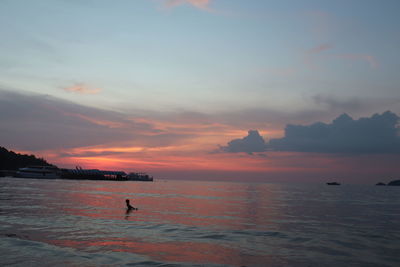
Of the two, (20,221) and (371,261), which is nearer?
(371,261)

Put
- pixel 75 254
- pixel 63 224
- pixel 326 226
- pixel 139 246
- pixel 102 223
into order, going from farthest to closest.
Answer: pixel 326 226 → pixel 102 223 → pixel 63 224 → pixel 139 246 → pixel 75 254

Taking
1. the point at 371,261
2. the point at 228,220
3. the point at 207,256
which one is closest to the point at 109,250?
the point at 207,256

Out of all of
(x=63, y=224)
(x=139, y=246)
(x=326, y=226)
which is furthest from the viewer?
(x=326, y=226)

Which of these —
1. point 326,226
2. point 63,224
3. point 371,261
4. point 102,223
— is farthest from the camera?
point 326,226

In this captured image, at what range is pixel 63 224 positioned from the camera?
29.8 meters

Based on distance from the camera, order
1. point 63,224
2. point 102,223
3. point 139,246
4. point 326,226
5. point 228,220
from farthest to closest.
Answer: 1. point 228,220
2. point 326,226
3. point 102,223
4. point 63,224
5. point 139,246

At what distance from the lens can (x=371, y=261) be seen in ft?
66.4

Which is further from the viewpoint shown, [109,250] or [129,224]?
[129,224]

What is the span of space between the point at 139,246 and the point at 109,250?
2289 millimetres

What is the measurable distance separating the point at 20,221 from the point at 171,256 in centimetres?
1838

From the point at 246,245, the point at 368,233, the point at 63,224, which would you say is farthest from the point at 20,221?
the point at 368,233

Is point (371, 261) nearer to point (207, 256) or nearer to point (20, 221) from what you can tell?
point (207, 256)

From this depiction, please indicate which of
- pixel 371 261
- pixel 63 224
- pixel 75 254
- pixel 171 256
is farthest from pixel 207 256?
pixel 63 224

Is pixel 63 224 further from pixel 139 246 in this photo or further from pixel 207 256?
pixel 207 256
